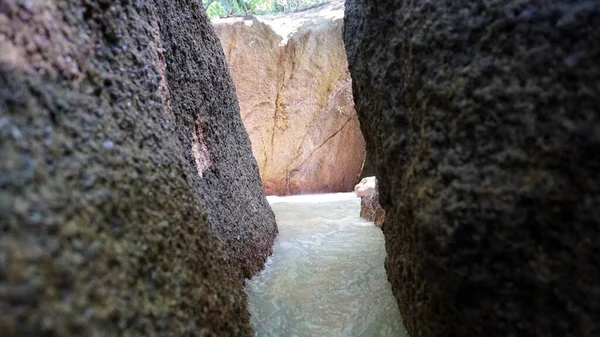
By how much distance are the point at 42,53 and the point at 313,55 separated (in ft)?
22.4

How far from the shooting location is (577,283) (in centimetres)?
75

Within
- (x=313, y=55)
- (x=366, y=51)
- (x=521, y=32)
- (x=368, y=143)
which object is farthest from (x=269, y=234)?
(x=313, y=55)

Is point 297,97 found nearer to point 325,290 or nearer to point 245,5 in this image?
point 245,5

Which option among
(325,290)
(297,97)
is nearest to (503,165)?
(325,290)

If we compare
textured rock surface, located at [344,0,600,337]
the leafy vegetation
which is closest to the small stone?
textured rock surface, located at [344,0,600,337]

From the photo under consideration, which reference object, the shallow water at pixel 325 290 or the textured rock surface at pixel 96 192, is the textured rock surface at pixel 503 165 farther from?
the textured rock surface at pixel 96 192

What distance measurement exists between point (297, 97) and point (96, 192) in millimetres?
6899

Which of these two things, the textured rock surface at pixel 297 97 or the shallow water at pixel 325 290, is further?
the textured rock surface at pixel 297 97

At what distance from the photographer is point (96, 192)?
755 millimetres

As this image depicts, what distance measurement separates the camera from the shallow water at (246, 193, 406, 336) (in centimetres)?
147

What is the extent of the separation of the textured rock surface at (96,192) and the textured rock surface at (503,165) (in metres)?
0.67

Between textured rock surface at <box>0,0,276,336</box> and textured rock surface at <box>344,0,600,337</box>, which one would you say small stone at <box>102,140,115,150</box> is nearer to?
textured rock surface at <box>0,0,276,336</box>

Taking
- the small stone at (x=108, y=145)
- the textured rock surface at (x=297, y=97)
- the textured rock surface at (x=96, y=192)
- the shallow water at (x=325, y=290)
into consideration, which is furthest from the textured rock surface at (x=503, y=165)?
the textured rock surface at (x=297, y=97)

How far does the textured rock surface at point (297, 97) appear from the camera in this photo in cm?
716
